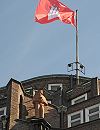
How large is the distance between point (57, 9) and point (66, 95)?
28.6 feet

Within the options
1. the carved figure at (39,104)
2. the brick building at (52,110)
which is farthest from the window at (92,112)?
the carved figure at (39,104)

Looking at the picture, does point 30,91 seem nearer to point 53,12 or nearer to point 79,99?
point 79,99

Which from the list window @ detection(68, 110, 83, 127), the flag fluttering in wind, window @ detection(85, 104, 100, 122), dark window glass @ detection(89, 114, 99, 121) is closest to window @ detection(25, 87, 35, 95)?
the flag fluttering in wind

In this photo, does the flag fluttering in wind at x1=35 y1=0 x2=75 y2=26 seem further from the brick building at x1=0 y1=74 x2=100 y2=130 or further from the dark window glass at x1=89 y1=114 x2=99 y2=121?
the dark window glass at x1=89 y1=114 x2=99 y2=121

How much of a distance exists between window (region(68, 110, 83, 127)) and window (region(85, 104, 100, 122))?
631 millimetres

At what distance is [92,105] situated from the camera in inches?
1800

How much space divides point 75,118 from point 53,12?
13.4m

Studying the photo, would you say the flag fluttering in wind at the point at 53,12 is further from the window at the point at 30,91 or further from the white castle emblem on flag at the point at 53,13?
the window at the point at 30,91

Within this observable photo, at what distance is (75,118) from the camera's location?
4659 cm

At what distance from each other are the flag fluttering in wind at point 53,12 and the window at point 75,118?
11175mm

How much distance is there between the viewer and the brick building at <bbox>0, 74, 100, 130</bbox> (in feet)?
139

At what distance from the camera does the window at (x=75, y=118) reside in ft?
151

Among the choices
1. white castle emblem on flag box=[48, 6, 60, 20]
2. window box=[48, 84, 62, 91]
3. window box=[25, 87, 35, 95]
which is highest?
white castle emblem on flag box=[48, 6, 60, 20]

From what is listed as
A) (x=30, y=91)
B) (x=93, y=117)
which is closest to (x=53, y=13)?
(x=30, y=91)
